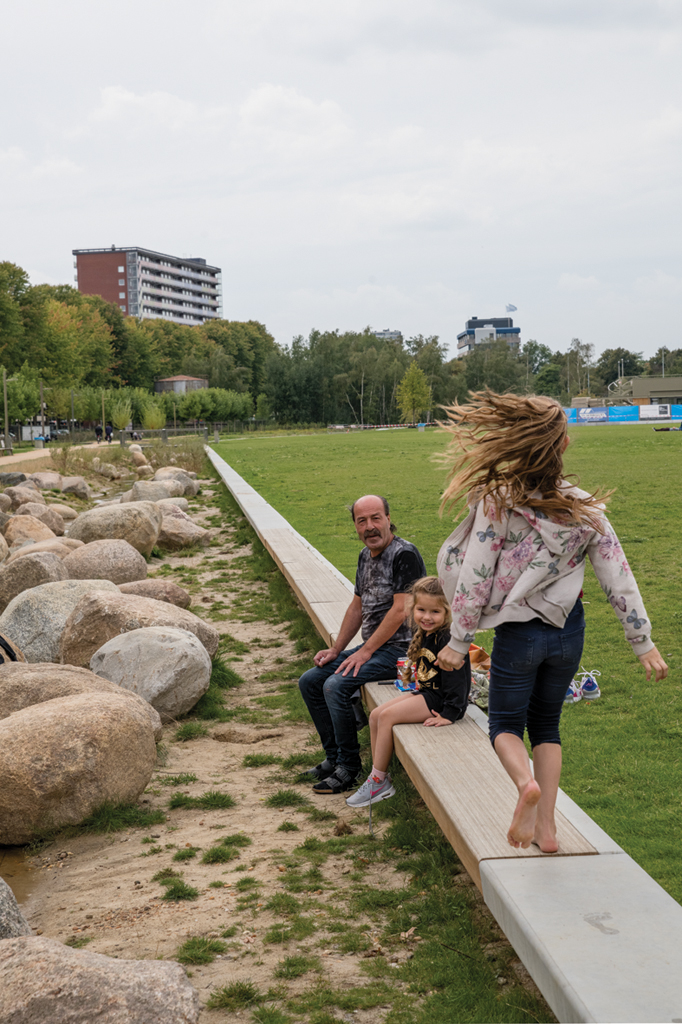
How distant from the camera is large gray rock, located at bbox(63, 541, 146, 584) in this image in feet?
33.1

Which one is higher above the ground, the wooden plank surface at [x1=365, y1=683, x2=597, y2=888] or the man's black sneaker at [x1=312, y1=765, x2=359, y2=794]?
the wooden plank surface at [x1=365, y1=683, x2=597, y2=888]

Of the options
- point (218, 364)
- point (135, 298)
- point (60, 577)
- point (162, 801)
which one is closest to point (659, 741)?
point (162, 801)

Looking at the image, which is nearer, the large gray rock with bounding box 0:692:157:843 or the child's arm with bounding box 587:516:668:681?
the child's arm with bounding box 587:516:668:681

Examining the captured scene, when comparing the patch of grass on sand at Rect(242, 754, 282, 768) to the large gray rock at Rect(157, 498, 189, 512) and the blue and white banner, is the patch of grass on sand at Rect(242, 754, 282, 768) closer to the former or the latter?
the large gray rock at Rect(157, 498, 189, 512)

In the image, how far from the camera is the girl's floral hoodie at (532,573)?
3141mm

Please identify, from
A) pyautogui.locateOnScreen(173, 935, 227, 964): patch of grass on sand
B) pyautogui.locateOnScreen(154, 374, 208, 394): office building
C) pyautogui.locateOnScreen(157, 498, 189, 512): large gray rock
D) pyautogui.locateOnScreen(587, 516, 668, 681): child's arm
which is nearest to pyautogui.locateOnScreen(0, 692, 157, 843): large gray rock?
pyautogui.locateOnScreen(173, 935, 227, 964): patch of grass on sand

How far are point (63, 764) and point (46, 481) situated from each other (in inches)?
925

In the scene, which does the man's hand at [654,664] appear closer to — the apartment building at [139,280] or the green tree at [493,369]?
the green tree at [493,369]

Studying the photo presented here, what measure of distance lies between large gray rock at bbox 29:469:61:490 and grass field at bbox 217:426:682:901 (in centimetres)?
666

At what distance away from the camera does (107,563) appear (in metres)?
10.2

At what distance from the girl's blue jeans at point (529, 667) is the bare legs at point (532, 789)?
7cm

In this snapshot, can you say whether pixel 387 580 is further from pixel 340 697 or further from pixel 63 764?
pixel 63 764

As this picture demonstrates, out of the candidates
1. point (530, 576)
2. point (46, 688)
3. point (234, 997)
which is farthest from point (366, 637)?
point (234, 997)

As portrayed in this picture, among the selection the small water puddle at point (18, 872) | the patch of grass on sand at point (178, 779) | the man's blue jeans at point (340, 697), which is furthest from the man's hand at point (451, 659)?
the patch of grass on sand at point (178, 779)
